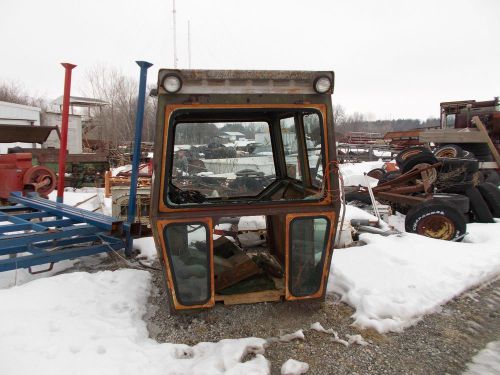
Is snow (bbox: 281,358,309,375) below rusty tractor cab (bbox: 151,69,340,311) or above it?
below

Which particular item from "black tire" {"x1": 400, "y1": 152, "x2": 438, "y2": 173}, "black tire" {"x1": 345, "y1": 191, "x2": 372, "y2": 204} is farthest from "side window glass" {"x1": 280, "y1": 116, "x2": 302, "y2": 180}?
"black tire" {"x1": 400, "y1": 152, "x2": 438, "y2": 173}

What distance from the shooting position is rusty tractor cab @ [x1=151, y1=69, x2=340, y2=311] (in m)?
3.36

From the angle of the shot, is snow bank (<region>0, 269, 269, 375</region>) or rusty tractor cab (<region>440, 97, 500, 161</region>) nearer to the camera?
snow bank (<region>0, 269, 269, 375</region>)

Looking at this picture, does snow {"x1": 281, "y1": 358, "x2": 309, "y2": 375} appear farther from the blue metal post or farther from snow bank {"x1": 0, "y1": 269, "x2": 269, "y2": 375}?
the blue metal post

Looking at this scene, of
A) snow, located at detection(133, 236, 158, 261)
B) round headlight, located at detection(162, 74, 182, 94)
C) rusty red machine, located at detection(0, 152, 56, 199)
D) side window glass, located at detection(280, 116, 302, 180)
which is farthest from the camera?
rusty red machine, located at detection(0, 152, 56, 199)

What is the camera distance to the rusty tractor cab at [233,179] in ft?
11.0

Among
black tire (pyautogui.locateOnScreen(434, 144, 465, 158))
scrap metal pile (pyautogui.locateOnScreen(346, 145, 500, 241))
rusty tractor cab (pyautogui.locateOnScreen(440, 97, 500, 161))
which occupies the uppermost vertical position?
rusty tractor cab (pyautogui.locateOnScreen(440, 97, 500, 161))

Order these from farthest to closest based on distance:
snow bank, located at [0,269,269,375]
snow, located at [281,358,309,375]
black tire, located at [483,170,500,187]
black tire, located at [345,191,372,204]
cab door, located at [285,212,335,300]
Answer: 1. black tire, located at [483,170,500,187]
2. black tire, located at [345,191,372,204]
3. cab door, located at [285,212,335,300]
4. snow, located at [281,358,309,375]
5. snow bank, located at [0,269,269,375]

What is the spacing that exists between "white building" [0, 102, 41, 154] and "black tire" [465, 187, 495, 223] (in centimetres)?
1746

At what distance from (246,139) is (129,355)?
2.80 meters

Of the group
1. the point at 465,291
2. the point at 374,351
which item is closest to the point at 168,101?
the point at 374,351

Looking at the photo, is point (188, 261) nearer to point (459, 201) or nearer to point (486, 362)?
point (486, 362)

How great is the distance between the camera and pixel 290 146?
4.73 meters

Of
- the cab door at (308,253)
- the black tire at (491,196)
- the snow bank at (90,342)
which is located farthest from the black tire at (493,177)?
the snow bank at (90,342)
